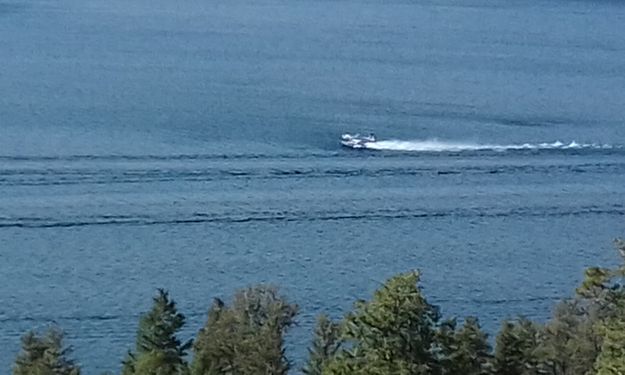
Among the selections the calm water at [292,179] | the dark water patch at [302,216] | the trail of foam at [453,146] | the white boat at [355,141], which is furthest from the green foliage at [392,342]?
the trail of foam at [453,146]

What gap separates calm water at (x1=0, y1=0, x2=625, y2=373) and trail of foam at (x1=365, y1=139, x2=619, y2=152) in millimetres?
96

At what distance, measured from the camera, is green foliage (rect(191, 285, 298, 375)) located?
1248 centimetres

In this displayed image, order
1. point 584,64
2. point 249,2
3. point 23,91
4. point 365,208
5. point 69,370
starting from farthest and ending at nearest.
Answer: point 249,2 → point 584,64 → point 23,91 → point 365,208 → point 69,370

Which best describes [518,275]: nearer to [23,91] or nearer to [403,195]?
[403,195]

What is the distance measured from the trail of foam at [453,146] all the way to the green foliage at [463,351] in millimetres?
18412

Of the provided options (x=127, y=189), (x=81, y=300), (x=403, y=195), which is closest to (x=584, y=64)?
(x=403, y=195)

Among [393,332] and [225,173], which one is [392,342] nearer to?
[393,332]

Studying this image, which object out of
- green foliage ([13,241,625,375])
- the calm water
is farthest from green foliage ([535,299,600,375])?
the calm water

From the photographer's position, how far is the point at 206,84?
39188 millimetres

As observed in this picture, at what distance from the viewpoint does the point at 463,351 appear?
36.4 ft

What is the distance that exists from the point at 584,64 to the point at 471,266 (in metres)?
24.3

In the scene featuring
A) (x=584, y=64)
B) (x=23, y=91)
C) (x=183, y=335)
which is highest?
(x=584, y=64)

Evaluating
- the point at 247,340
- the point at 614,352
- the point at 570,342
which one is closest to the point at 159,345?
the point at 247,340

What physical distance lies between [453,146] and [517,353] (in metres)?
19.2
